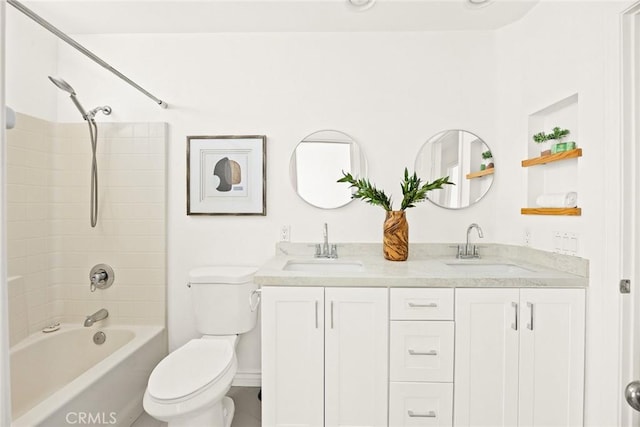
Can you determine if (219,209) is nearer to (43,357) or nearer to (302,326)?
(302,326)

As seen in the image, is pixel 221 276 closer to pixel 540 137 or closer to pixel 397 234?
pixel 397 234

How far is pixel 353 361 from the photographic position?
163 cm

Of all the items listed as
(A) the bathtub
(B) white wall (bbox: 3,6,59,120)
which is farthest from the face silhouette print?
(B) white wall (bbox: 3,6,59,120)

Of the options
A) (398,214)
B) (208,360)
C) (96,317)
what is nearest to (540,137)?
(398,214)

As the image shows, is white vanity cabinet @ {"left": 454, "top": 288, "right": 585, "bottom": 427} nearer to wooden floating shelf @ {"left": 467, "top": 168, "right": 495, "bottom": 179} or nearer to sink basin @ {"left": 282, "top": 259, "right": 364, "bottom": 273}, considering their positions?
sink basin @ {"left": 282, "top": 259, "right": 364, "bottom": 273}

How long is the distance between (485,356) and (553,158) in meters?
1.07

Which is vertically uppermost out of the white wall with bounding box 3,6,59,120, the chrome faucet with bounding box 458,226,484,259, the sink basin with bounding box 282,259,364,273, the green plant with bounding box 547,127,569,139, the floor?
the white wall with bounding box 3,6,59,120

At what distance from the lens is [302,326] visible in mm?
1635

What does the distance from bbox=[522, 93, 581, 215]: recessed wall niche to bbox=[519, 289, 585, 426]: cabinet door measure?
0.48 metres

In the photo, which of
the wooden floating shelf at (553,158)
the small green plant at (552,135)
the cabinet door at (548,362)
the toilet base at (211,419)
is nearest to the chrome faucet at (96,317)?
the toilet base at (211,419)

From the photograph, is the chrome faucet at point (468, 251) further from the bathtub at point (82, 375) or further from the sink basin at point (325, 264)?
the bathtub at point (82, 375)

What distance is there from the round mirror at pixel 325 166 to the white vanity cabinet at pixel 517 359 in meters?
1.05

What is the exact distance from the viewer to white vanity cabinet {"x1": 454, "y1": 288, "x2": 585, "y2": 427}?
1.60 metres

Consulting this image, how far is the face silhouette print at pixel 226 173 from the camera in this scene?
2322 mm
